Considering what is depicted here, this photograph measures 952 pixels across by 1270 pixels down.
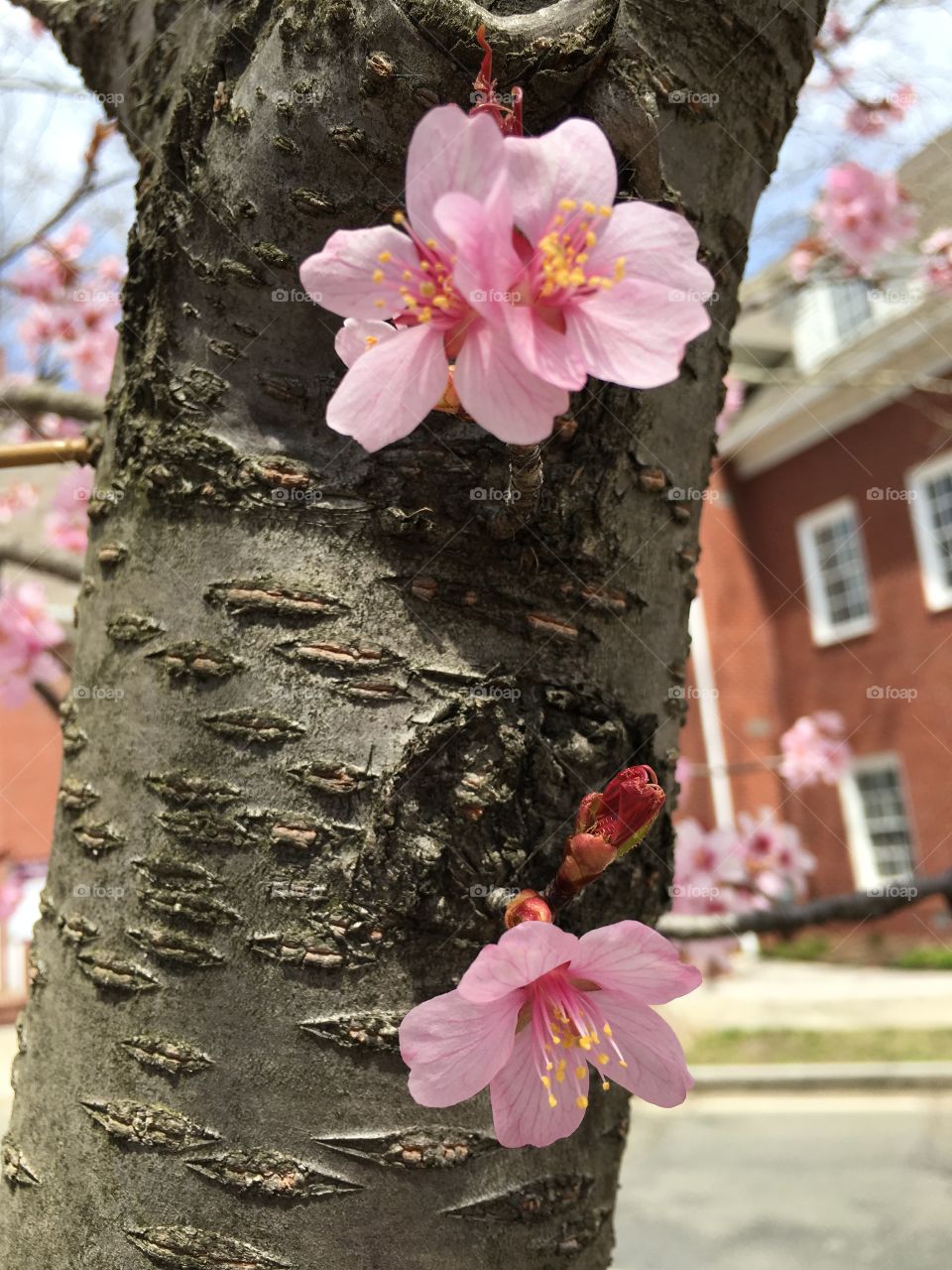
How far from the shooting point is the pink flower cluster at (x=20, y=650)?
3.81 metres

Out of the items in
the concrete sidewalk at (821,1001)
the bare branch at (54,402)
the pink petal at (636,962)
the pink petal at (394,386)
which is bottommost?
the concrete sidewalk at (821,1001)

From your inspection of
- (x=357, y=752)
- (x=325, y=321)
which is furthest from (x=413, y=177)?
(x=357, y=752)

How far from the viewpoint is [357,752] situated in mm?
791

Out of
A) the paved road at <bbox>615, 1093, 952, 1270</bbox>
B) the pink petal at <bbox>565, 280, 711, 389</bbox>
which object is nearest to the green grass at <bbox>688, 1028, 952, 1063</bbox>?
the paved road at <bbox>615, 1093, 952, 1270</bbox>

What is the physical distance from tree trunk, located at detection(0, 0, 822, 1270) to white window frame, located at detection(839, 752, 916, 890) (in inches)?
472

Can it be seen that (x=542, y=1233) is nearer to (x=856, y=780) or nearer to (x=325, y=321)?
(x=325, y=321)

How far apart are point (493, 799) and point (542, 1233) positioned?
1.20ft

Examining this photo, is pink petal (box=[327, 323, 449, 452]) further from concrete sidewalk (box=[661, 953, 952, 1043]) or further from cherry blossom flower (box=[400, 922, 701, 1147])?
concrete sidewalk (box=[661, 953, 952, 1043])

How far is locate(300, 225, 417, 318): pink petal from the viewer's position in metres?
0.61

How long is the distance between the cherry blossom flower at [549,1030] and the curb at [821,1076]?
22.9 feet

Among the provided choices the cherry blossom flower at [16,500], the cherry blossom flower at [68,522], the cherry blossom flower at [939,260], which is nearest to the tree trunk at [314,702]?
the cherry blossom flower at [68,522]

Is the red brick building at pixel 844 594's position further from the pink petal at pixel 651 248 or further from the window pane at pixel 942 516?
the pink petal at pixel 651 248

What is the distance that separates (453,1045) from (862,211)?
6.51 m

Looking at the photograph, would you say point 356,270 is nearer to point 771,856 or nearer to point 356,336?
point 356,336
